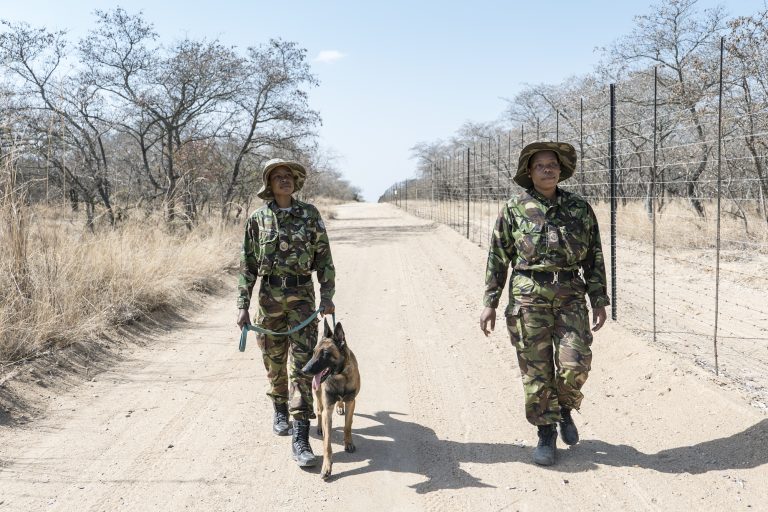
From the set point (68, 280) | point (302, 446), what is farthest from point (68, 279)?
point (302, 446)

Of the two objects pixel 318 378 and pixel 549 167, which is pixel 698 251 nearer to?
pixel 549 167

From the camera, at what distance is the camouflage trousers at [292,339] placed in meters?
3.71

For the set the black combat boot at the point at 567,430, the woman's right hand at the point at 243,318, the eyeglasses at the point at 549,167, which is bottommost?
the black combat boot at the point at 567,430

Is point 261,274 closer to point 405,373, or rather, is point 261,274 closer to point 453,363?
point 405,373

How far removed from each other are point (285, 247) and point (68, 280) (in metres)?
3.71

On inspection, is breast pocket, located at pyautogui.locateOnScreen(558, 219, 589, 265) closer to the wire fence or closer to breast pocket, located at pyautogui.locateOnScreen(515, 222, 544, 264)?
breast pocket, located at pyautogui.locateOnScreen(515, 222, 544, 264)

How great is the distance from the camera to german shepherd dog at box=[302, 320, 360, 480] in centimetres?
335

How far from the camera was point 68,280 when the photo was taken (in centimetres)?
618

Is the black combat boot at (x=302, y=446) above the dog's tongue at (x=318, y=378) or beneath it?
beneath

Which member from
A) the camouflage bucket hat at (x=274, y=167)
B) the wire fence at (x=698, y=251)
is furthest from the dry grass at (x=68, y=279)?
the wire fence at (x=698, y=251)

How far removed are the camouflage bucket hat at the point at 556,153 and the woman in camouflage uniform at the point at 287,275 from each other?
137 centimetres

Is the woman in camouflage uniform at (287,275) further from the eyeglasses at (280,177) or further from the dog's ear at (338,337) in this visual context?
the dog's ear at (338,337)

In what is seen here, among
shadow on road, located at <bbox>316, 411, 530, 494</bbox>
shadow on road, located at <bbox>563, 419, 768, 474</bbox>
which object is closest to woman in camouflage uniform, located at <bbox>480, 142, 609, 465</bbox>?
shadow on road, located at <bbox>563, 419, 768, 474</bbox>

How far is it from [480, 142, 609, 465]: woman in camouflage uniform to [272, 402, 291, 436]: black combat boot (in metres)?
1.55
